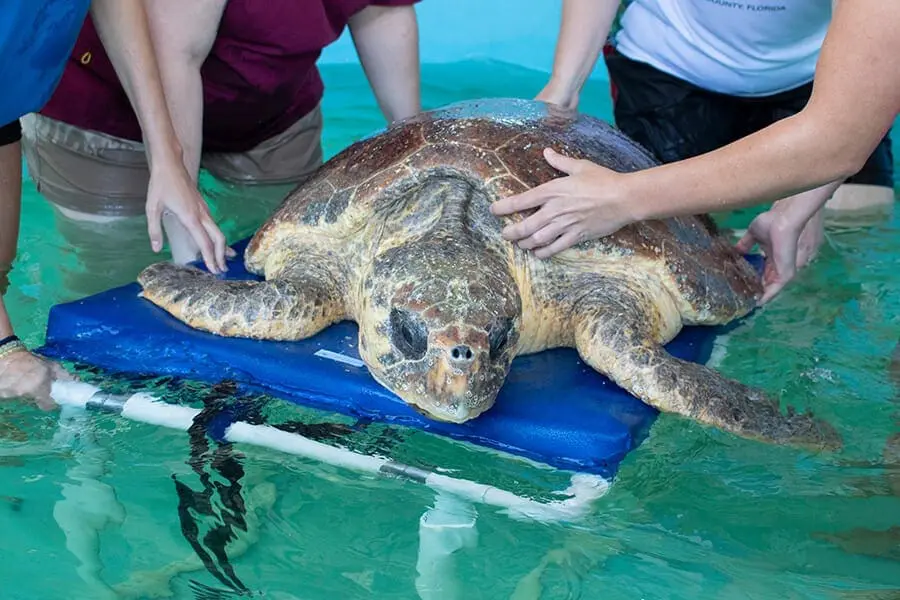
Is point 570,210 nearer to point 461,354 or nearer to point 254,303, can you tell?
point 461,354

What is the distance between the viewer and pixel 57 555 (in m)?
1.67

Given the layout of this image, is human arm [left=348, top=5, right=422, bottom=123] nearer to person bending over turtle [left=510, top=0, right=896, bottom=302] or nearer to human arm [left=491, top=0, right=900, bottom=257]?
person bending over turtle [left=510, top=0, right=896, bottom=302]

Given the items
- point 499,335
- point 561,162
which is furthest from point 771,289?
point 499,335

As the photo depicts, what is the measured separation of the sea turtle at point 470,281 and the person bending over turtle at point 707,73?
1.25 ft

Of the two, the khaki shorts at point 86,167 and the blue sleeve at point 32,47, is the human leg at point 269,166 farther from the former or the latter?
the blue sleeve at point 32,47

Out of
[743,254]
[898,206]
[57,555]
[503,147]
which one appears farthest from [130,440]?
[898,206]

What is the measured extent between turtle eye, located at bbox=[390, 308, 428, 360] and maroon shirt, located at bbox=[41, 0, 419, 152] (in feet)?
3.47

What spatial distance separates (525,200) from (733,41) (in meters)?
1.17

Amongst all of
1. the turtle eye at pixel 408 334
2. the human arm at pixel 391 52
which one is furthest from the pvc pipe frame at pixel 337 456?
the human arm at pixel 391 52

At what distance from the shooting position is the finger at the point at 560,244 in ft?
6.08

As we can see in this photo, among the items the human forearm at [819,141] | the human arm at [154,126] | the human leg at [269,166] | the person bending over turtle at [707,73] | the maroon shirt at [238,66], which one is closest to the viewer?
the human forearm at [819,141]

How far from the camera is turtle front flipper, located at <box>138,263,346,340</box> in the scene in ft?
6.10

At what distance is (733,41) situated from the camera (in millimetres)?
2723

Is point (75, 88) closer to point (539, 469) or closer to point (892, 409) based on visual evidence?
point (539, 469)
